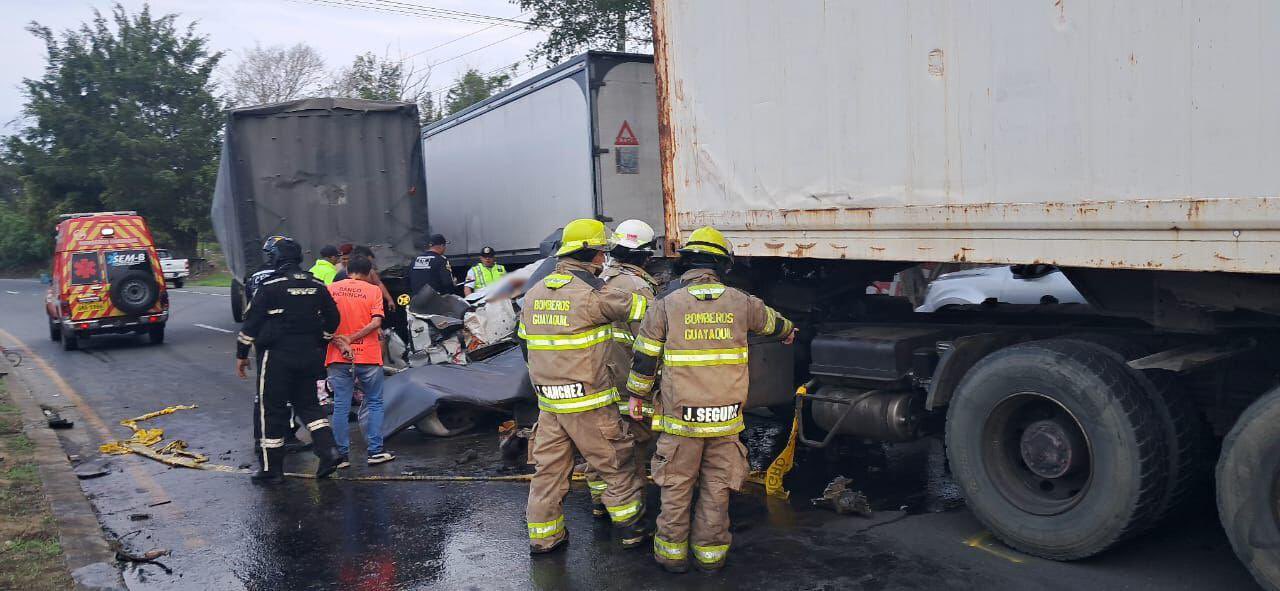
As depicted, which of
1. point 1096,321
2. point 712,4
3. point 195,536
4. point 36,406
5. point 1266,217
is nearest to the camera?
point 1266,217

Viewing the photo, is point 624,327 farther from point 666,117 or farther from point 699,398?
point 666,117

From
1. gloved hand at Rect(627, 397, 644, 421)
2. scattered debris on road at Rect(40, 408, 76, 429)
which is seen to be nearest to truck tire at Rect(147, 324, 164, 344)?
scattered debris on road at Rect(40, 408, 76, 429)

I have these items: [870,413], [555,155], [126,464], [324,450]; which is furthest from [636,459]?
[555,155]

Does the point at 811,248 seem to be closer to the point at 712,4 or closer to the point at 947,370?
the point at 947,370

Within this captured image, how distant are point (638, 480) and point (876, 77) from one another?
2.44m

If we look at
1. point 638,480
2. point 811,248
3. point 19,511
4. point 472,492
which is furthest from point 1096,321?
point 19,511

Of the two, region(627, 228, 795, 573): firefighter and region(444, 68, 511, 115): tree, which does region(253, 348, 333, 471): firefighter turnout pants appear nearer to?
region(627, 228, 795, 573): firefighter

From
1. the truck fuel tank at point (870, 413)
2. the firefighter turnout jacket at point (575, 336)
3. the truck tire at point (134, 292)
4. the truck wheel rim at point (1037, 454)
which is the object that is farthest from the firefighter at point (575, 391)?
the truck tire at point (134, 292)

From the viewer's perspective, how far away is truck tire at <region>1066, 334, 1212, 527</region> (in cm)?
426

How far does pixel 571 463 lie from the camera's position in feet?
17.0

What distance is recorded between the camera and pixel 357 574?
5016 millimetres

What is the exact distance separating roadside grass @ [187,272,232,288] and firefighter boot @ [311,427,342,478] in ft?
88.3

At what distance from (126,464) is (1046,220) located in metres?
6.89

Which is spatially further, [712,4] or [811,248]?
[712,4]
